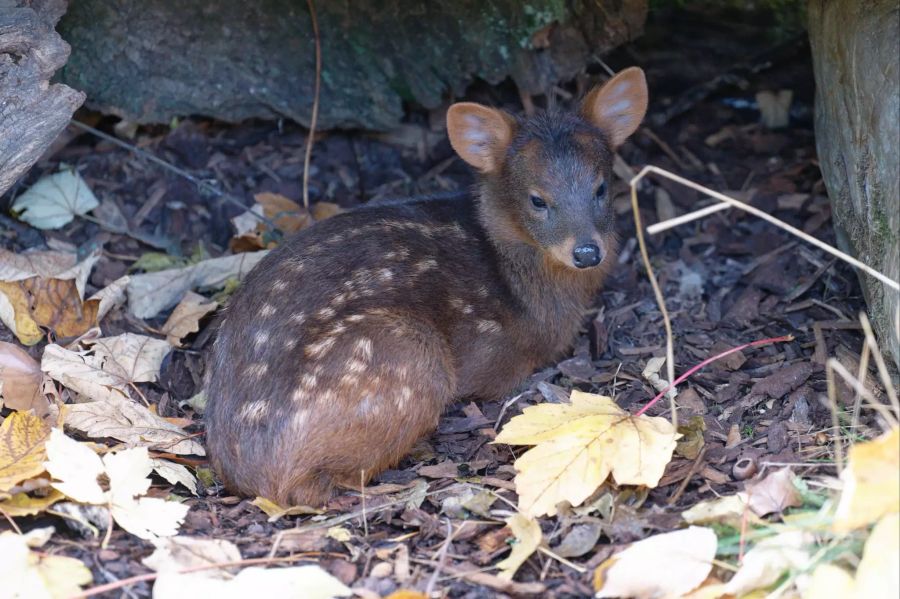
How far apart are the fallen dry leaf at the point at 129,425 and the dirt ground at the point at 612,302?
14 cm

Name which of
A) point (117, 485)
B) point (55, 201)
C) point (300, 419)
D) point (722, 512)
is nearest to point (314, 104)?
point (55, 201)

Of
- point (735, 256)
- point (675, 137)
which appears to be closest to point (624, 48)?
point (675, 137)

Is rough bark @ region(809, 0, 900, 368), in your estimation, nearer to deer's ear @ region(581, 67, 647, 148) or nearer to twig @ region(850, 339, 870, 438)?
twig @ region(850, 339, 870, 438)

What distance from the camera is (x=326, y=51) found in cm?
676

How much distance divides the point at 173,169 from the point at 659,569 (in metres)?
4.21

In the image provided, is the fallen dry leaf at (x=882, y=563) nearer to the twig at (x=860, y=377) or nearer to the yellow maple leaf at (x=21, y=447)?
the twig at (x=860, y=377)

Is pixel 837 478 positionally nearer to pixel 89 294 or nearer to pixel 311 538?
pixel 311 538

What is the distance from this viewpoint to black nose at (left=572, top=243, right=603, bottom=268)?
5.57m

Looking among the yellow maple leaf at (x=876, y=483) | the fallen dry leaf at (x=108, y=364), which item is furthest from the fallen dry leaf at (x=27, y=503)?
the yellow maple leaf at (x=876, y=483)

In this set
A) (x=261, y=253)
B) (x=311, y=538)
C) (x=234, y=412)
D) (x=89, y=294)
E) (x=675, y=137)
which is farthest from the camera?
(x=675, y=137)

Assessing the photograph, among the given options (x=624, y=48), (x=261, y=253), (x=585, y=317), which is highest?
(x=624, y=48)

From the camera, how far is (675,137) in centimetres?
726

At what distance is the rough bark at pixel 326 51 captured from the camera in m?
6.37

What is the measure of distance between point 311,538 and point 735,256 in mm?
3469
